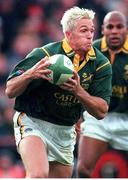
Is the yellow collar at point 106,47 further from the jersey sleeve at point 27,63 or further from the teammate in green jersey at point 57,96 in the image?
the jersey sleeve at point 27,63

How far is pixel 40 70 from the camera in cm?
725

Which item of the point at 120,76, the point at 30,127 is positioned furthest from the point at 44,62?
the point at 120,76

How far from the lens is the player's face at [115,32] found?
9.63m

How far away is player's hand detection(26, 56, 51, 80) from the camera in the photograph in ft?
23.8

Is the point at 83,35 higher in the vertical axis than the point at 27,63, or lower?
higher

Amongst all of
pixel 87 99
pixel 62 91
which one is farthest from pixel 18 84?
pixel 87 99

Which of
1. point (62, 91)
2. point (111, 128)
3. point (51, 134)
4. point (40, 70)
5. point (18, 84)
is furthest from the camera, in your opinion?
point (111, 128)

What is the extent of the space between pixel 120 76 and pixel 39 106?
207 cm

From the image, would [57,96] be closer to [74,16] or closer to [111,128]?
[74,16]

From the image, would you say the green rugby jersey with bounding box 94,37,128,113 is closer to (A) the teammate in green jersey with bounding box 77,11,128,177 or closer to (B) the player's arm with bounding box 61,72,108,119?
(A) the teammate in green jersey with bounding box 77,11,128,177

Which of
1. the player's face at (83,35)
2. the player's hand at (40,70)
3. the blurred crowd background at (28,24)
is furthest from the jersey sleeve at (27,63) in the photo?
the blurred crowd background at (28,24)

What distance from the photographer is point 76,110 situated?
7.93 meters

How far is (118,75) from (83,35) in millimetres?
2141

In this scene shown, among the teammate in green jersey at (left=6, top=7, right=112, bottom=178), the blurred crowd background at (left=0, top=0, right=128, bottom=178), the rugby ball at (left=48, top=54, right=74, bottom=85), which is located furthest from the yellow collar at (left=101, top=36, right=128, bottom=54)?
the blurred crowd background at (left=0, top=0, right=128, bottom=178)
